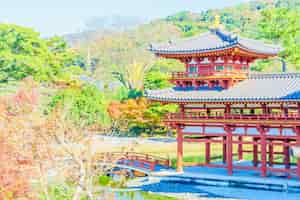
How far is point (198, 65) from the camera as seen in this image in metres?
24.2

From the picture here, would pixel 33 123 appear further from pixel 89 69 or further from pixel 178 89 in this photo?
pixel 89 69

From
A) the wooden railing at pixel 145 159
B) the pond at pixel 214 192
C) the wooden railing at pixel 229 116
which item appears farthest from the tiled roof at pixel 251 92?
the pond at pixel 214 192

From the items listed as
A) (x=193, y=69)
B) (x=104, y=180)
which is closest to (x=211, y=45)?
(x=193, y=69)

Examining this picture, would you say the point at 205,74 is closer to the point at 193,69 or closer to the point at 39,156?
the point at 193,69

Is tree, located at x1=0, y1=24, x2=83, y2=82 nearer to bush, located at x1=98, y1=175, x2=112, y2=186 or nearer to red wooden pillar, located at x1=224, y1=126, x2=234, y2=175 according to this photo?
bush, located at x1=98, y1=175, x2=112, y2=186

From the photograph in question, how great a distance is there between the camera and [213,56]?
77.5 ft

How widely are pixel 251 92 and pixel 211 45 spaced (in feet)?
9.01

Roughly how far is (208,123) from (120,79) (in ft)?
119

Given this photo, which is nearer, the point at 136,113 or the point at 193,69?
the point at 193,69

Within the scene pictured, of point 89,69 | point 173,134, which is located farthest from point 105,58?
point 173,134

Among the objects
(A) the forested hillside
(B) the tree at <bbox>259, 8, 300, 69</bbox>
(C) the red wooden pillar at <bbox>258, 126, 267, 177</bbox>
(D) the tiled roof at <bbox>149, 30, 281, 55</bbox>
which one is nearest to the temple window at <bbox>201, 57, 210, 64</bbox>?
(D) the tiled roof at <bbox>149, 30, 281, 55</bbox>

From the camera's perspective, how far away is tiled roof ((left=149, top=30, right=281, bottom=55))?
75.1ft

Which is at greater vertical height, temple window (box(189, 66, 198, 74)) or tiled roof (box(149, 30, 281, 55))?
tiled roof (box(149, 30, 281, 55))

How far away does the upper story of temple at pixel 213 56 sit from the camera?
23.1 metres
